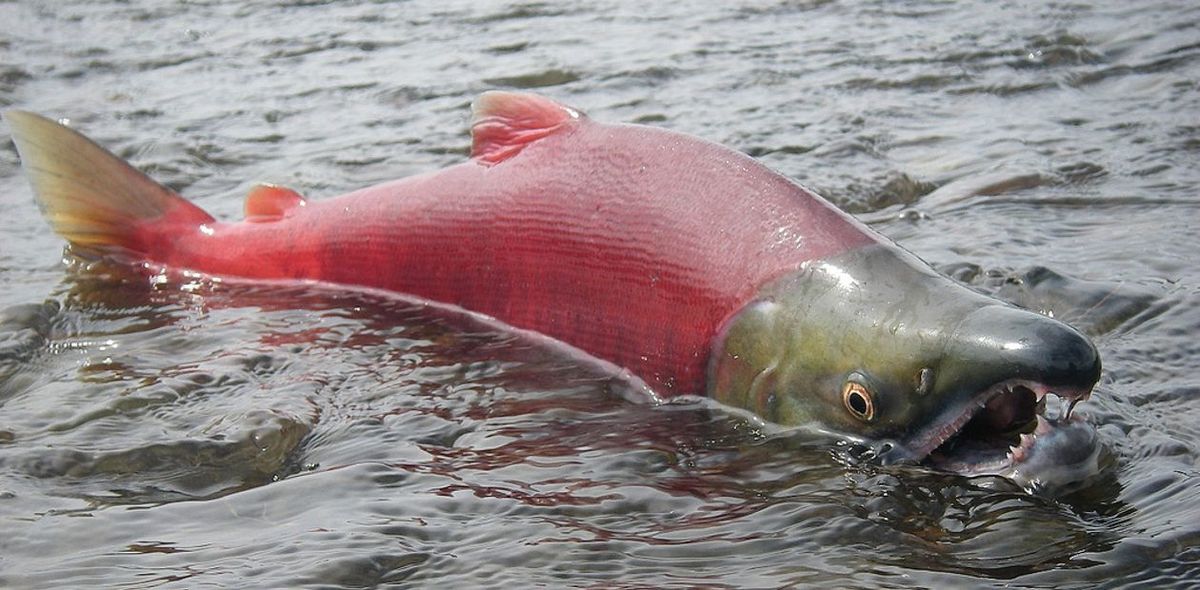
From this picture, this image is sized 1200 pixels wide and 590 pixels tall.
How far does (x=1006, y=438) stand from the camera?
10.6 feet

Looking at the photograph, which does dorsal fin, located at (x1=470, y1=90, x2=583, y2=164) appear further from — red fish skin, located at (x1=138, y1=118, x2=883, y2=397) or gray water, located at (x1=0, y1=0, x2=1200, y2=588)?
gray water, located at (x1=0, y1=0, x2=1200, y2=588)

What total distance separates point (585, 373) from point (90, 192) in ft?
6.79

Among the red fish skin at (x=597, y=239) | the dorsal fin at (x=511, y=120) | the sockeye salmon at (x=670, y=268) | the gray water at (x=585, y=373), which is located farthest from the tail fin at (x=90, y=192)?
the dorsal fin at (x=511, y=120)

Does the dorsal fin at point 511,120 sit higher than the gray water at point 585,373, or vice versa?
the dorsal fin at point 511,120

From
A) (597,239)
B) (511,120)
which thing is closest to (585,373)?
(597,239)

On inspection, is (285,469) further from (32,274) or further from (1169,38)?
(1169,38)

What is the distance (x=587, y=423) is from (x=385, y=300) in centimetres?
123

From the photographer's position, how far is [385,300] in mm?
4730

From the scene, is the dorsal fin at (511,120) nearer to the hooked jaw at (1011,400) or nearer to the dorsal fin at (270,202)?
the dorsal fin at (270,202)

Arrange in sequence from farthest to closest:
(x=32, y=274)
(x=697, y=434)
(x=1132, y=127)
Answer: (x=1132, y=127)
(x=32, y=274)
(x=697, y=434)

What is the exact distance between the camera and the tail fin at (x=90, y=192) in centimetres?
500

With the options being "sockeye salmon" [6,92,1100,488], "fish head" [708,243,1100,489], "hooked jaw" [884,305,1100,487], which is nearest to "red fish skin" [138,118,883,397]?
"sockeye salmon" [6,92,1100,488]

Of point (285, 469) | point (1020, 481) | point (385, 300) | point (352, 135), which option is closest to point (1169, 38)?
point (352, 135)

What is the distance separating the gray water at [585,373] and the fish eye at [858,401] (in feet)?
0.33
